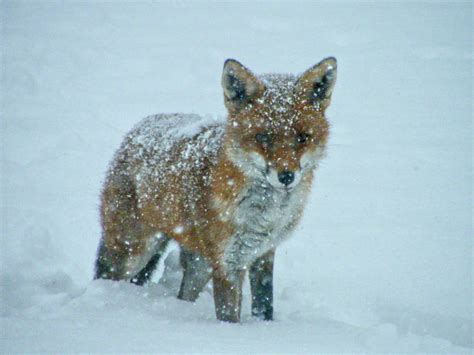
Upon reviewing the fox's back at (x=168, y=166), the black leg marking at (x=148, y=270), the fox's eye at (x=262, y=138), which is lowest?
the black leg marking at (x=148, y=270)

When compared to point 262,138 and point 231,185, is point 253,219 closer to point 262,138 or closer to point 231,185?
point 231,185

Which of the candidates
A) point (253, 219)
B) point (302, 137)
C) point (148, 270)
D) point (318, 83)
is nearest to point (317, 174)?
point (148, 270)

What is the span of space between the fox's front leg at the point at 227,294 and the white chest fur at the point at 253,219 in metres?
0.07

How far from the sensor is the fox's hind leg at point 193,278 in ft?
15.9

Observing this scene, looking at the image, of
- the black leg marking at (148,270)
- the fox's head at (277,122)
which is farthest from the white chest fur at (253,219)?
the black leg marking at (148,270)

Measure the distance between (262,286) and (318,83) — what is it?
71.9 inches

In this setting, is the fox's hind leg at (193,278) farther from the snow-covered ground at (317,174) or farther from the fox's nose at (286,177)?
the fox's nose at (286,177)

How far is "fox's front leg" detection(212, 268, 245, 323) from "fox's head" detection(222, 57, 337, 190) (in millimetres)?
826

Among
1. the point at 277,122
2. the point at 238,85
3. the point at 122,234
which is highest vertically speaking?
the point at 238,85

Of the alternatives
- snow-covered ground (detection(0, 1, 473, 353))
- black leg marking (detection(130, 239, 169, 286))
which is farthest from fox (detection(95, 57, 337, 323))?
snow-covered ground (detection(0, 1, 473, 353))

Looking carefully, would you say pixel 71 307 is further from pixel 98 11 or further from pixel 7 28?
pixel 98 11

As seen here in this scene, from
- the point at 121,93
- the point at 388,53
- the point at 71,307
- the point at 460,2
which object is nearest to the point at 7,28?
the point at 121,93

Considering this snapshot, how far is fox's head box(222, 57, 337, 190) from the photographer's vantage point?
3.69 meters

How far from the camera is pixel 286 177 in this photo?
11.8 ft
